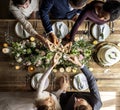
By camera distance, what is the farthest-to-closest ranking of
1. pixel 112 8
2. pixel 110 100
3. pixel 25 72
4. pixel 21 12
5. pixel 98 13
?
pixel 110 100, pixel 25 72, pixel 21 12, pixel 98 13, pixel 112 8

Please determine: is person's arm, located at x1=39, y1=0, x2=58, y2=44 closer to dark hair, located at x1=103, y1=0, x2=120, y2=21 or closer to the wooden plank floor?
dark hair, located at x1=103, y1=0, x2=120, y2=21

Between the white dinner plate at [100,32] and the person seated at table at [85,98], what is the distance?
370mm

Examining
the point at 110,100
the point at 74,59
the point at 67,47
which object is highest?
the point at 67,47

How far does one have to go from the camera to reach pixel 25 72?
107 inches

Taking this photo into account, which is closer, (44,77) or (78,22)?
(44,77)

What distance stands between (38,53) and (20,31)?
310mm

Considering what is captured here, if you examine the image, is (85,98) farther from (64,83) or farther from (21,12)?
(21,12)

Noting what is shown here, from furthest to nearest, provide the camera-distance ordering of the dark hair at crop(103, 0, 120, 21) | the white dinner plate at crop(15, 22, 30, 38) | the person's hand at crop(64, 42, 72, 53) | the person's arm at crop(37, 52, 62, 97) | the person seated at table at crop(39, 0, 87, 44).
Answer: the white dinner plate at crop(15, 22, 30, 38) → the person's hand at crop(64, 42, 72, 53) → the person's arm at crop(37, 52, 62, 97) → the person seated at table at crop(39, 0, 87, 44) → the dark hair at crop(103, 0, 120, 21)

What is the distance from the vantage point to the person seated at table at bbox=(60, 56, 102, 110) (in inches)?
97.0

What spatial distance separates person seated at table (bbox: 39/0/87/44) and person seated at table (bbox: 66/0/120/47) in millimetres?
95

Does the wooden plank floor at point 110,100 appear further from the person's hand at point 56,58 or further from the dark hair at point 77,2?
the dark hair at point 77,2

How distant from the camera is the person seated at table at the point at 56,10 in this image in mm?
2342

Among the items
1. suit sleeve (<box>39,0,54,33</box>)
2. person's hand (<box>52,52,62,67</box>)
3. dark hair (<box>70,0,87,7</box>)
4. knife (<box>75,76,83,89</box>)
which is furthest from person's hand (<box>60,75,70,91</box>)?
dark hair (<box>70,0,87,7</box>)

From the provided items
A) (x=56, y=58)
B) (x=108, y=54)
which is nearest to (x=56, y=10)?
(x=56, y=58)
